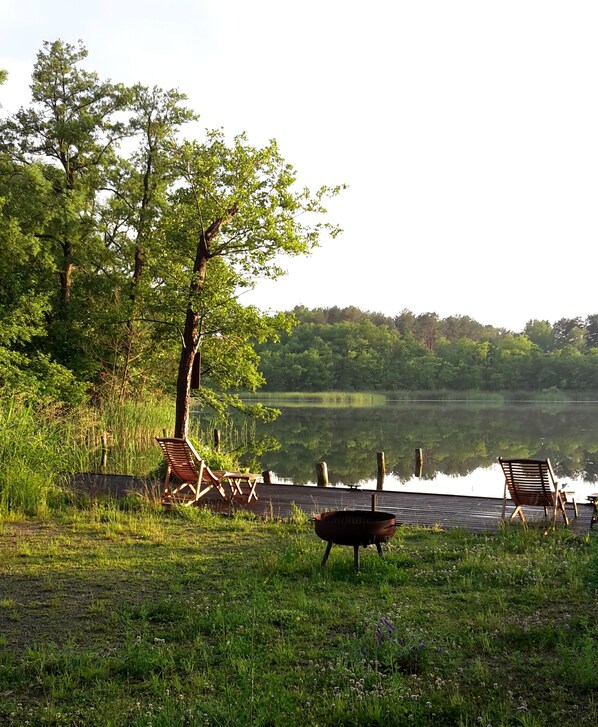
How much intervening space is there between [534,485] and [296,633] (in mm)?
4176

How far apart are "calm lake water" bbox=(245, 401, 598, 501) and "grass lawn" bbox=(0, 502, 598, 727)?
890 cm

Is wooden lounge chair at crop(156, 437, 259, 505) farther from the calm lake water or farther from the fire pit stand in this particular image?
the calm lake water

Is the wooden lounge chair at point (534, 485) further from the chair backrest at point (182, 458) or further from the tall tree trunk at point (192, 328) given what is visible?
the tall tree trunk at point (192, 328)

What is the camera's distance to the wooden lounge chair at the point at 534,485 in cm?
707

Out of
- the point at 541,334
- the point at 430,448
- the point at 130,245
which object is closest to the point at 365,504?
the point at 130,245

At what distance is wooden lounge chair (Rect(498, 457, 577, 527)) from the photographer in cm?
707

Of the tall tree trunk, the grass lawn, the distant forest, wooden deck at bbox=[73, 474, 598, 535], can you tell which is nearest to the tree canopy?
the tall tree trunk

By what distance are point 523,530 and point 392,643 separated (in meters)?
3.71

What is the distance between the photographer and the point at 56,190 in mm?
16984

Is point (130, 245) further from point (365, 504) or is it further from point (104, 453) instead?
point (365, 504)

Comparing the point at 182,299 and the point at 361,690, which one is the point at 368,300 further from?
the point at 361,690

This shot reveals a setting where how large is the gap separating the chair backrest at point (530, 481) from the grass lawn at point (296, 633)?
30.9 inches

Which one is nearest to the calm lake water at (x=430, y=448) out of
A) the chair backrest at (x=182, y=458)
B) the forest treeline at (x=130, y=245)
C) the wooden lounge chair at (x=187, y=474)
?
the forest treeline at (x=130, y=245)

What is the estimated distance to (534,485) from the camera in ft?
23.7
